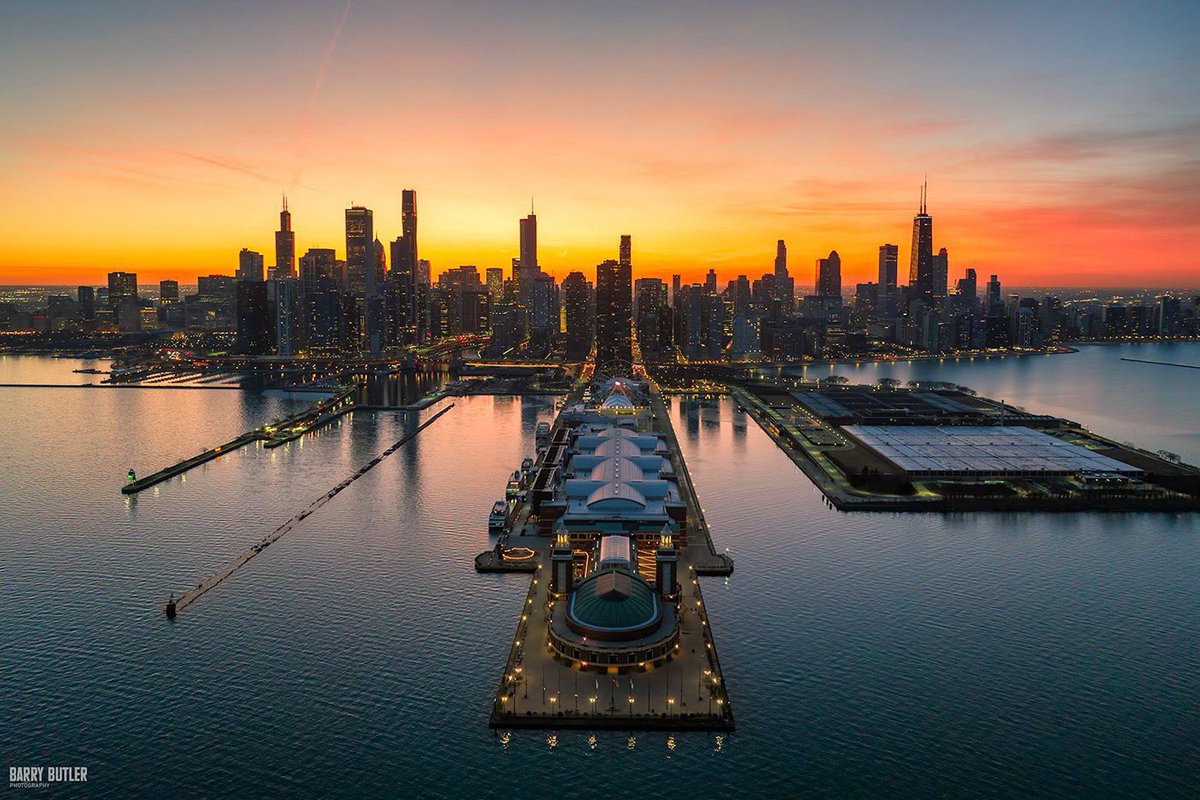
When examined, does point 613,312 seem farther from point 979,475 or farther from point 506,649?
point 506,649

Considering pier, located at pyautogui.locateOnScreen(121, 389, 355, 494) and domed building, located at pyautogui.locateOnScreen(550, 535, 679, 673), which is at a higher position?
pier, located at pyautogui.locateOnScreen(121, 389, 355, 494)

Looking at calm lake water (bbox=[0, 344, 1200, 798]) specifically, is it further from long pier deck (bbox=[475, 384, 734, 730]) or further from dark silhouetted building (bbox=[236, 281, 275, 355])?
dark silhouetted building (bbox=[236, 281, 275, 355])

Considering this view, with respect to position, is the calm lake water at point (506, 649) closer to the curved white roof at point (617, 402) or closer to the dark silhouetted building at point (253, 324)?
the curved white roof at point (617, 402)

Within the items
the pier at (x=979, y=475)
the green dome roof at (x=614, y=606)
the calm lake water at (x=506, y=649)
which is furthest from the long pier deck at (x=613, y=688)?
the pier at (x=979, y=475)

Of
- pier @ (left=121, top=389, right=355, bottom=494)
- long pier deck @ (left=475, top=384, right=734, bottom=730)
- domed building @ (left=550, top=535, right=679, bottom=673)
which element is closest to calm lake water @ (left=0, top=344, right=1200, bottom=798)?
long pier deck @ (left=475, top=384, right=734, bottom=730)

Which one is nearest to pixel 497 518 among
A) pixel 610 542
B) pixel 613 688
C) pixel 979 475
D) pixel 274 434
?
pixel 610 542

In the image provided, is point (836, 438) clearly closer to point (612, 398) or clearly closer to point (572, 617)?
point (612, 398)
